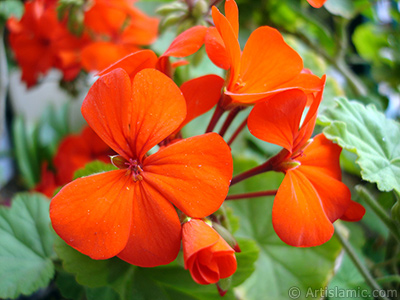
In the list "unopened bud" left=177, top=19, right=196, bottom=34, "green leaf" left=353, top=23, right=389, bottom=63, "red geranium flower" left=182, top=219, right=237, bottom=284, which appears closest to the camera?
"red geranium flower" left=182, top=219, right=237, bottom=284

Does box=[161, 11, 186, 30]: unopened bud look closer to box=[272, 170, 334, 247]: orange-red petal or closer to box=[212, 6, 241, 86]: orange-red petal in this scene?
box=[212, 6, 241, 86]: orange-red petal

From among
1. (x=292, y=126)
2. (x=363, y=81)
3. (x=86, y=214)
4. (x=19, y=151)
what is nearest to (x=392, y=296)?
(x=292, y=126)

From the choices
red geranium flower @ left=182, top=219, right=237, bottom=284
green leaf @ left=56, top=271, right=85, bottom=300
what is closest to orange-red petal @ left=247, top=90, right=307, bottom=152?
red geranium flower @ left=182, top=219, right=237, bottom=284

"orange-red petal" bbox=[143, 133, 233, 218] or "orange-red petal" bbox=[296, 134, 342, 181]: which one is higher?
"orange-red petal" bbox=[143, 133, 233, 218]

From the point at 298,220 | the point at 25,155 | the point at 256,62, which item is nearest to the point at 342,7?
the point at 256,62

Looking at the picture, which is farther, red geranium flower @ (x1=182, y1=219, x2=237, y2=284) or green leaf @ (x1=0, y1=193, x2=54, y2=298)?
green leaf @ (x1=0, y1=193, x2=54, y2=298)

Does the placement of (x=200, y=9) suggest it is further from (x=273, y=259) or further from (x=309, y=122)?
(x=273, y=259)

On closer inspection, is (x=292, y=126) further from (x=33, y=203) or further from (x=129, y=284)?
(x=33, y=203)
